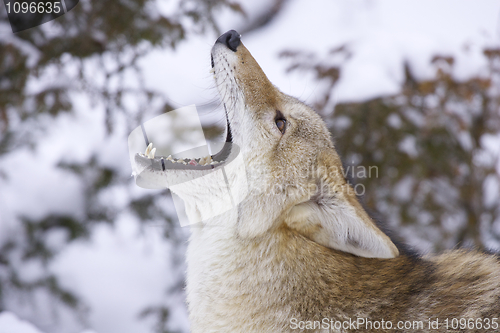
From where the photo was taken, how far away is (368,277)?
208cm

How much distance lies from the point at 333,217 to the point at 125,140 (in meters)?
2.89

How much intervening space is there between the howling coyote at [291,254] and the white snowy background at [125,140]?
3.94 feet

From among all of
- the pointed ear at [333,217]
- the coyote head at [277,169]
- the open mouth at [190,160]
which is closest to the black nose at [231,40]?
the coyote head at [277,169]

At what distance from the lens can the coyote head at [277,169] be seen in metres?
2.06

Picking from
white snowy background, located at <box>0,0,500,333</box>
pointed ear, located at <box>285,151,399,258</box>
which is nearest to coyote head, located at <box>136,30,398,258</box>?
pointed ear, located at <box>285,151,399,258</box>

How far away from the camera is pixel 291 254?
2.04 m

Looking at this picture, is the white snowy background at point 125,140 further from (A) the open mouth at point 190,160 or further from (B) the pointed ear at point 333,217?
(B) the pointed ear at point 333,217

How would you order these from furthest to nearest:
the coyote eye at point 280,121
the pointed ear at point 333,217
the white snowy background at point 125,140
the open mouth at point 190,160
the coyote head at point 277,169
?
the white snowy background at point 125,140 → the coyote eye at point 280,121 → the open mouth at point 190,160 → the coyote head at point 277,169 → the pointed ear at point 333,217

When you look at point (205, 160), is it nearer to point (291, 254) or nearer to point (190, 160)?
point (190, 160)

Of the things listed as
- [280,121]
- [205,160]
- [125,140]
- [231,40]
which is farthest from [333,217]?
[125,140]

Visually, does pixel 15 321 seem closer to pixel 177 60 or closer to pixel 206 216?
pixel 206 216

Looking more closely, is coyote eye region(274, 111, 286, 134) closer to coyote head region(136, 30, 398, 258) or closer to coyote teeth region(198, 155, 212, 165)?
coyote head region(136, 30, 398, 258)

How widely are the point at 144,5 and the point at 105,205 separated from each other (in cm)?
219

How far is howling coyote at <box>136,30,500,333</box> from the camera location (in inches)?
77.4
